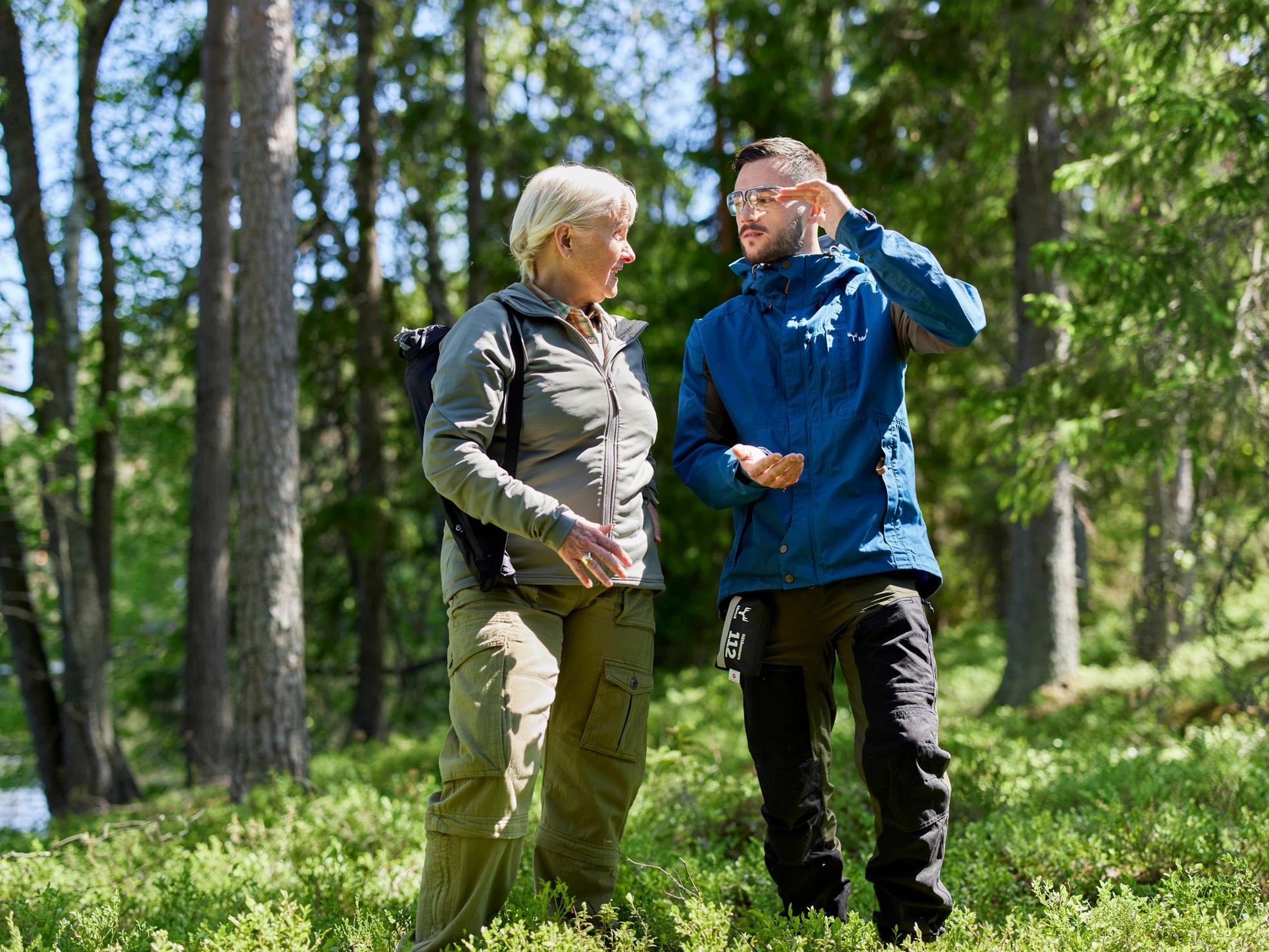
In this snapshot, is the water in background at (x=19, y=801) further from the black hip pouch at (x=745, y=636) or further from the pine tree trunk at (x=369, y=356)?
the black hip pouch at (x=745, y=636)

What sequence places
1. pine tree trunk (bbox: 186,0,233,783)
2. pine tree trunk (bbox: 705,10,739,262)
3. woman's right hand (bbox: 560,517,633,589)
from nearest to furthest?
woman's right hand (bbox: 560,517,633,589), pine tree trunk (bbox: 186,0,233,783), pine tree trunk (bbox: 705,10,739,262)

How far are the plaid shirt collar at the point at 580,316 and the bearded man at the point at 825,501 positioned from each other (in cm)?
37

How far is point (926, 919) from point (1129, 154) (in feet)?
18.2

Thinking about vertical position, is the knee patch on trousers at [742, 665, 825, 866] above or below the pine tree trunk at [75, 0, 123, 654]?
below

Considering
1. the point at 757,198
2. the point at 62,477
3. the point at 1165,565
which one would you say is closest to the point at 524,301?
the point at 757,198

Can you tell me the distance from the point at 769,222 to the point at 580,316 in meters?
0.69

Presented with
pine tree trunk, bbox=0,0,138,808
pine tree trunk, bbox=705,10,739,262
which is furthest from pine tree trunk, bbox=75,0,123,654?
pine tree trunk, bbox=705,10,739,262

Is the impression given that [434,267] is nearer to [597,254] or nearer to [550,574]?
[597,254]

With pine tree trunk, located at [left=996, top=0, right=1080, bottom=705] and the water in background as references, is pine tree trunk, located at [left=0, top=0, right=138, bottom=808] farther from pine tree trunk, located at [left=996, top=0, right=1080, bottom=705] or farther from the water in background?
pine tree trunk, located at [left=996, top=0, right=1080, bottom=705]

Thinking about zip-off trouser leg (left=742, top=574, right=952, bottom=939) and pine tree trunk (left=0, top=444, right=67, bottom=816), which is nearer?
zip-off trouser leg (left=742, top=574, right=952, bottom=939)

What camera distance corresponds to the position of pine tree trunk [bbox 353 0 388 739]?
1259 centimetres

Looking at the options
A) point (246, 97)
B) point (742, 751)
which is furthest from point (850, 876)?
point (246, 97)

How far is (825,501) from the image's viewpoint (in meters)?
3.16

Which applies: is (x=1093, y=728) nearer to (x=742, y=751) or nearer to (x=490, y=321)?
(x=742, y=751)
